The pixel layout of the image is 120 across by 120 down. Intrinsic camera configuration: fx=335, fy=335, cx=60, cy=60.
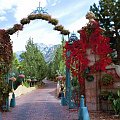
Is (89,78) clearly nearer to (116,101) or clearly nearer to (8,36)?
(116,101)

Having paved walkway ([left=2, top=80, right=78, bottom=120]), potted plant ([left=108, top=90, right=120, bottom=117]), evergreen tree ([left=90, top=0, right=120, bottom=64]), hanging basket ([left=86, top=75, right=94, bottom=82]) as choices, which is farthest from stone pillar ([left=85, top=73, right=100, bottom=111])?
evergreen tree ([left=90, top=0, right=120, bottom=64])

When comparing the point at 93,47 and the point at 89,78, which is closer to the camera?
Answer: the point at 89,78

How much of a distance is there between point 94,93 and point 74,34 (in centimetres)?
347

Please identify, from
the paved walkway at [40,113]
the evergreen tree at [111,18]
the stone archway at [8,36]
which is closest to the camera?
the paved walkway at [40,113]

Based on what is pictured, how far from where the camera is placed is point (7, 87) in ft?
50.7

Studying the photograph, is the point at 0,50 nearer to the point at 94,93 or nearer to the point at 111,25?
the point at 94,93

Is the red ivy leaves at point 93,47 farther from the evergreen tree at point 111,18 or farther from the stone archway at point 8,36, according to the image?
the evergreen tree at point 111,18

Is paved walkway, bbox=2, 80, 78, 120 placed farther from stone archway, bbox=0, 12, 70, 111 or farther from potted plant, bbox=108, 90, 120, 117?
potted plant, bbox=108, 90, 120, 117

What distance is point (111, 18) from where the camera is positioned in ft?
98.6

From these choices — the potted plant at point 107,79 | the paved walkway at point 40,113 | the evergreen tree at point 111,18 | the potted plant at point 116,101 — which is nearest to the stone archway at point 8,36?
the paved walkway at point 40,113

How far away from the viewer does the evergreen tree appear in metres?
29.0

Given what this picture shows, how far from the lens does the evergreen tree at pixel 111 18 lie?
2904 cm

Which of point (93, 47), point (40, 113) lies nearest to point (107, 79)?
point (93, 47)

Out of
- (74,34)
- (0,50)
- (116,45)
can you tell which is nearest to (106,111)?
(74,34)
